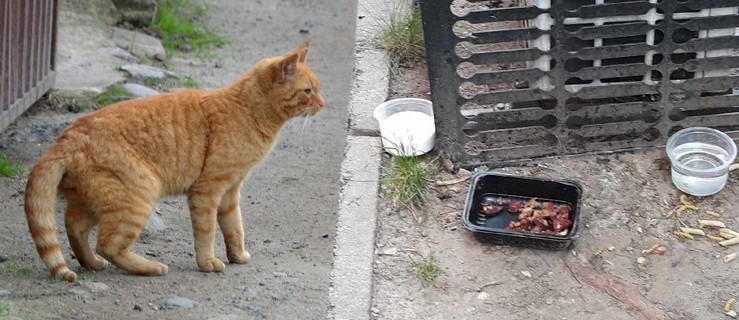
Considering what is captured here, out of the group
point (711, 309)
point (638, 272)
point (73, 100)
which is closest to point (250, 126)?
point (638, 272)

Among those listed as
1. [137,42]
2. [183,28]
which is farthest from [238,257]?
[183,28]

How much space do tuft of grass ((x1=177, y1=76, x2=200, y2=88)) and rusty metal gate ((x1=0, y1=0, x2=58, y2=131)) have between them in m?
1.11

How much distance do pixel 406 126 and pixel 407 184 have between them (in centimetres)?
42

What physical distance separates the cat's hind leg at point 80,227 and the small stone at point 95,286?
340mm

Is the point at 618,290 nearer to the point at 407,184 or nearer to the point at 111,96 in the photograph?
the point at 407,184

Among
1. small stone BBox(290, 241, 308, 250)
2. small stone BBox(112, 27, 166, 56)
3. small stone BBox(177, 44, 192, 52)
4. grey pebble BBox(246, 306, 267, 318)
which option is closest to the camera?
grey pebble BBox(246, 306, 267, 318)

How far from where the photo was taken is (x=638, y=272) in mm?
5082

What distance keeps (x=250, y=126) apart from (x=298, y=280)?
2.76ft

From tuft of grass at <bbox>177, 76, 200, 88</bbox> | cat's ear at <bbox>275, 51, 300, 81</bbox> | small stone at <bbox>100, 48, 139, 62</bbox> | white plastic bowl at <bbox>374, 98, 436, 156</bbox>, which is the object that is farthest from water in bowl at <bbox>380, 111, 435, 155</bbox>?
small stone at <bbox>100, 48, 139, 62</bbox>

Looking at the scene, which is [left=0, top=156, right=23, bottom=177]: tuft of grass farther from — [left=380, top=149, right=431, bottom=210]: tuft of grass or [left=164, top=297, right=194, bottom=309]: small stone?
[left=380, top=149, right=431, bottom=210]: tuft of grass

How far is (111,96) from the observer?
8.48 meters

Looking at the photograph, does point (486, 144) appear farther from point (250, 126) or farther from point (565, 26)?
point (250, 126)

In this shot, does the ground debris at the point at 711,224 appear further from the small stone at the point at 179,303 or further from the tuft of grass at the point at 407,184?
the small stone at the point at 179,303

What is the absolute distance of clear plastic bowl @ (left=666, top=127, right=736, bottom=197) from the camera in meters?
5.43
